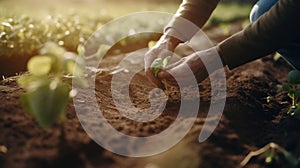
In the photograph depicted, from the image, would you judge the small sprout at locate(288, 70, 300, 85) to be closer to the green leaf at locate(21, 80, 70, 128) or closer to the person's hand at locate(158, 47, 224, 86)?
the person's hand at locate(158, 47, 224, 86)

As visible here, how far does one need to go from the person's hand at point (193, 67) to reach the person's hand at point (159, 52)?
0.18 feet

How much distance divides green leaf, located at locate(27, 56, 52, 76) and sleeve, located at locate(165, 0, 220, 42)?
115 centimetres

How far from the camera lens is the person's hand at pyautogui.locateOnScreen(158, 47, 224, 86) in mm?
2111

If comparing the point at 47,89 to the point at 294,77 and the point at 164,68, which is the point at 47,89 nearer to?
the point at 164,68

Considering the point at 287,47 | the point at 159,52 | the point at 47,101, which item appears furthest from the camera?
the point at 287,47

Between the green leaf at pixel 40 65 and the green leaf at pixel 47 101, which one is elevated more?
the green leaf at pixel 40 65

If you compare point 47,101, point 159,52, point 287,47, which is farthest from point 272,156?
point 287,47

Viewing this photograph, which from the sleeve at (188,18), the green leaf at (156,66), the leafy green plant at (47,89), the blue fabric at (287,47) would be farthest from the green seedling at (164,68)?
the blue fabric at (287,47)

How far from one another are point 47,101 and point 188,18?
1.37 metres

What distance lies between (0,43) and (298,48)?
6.50 ft

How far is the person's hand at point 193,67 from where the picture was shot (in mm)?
2111

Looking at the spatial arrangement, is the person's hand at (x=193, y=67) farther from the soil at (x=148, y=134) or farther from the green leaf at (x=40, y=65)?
the green leaf at (x=40, y=65)

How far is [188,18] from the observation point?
2.57 meters

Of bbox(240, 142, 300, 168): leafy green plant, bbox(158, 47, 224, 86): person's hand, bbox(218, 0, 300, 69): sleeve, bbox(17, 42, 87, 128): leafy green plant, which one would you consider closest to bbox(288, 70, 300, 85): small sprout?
bbox(218, 0, 300, 69): sleeve
